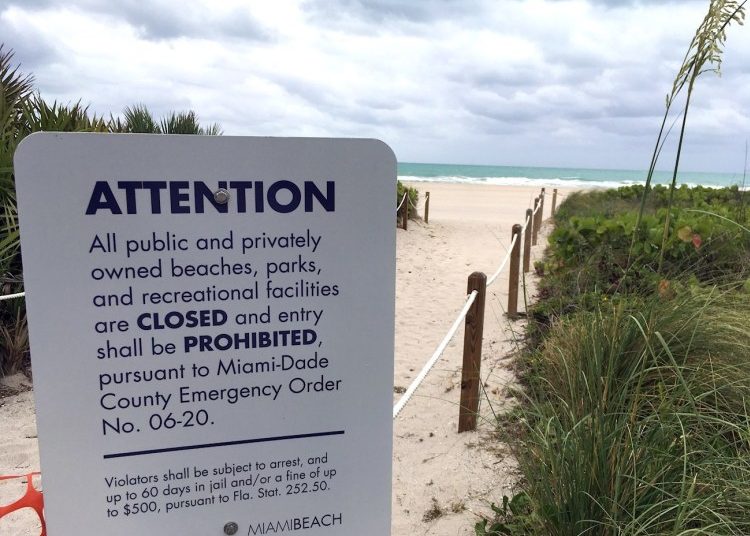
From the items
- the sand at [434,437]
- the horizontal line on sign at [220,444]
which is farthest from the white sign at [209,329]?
the sand at [434,437]

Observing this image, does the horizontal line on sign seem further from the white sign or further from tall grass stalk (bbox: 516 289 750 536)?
tall grass stalk (bbox: 516 289 750 536)

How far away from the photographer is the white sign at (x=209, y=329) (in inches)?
59.7

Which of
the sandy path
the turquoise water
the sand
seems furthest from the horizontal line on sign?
the turquoise water

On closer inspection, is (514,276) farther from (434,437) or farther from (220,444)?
(220,444)

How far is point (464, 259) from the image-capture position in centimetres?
1178

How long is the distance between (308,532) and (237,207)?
102 centimetres

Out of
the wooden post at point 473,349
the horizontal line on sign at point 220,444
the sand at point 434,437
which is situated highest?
the horizontal line on sign at point 220,444

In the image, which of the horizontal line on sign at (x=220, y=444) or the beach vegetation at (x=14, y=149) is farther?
the beach vegetation at (x=14, y=149)

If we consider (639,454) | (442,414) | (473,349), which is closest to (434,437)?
(442,414)

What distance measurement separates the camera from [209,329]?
163 cm

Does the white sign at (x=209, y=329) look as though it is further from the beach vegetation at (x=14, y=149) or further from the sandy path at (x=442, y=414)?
the beach vegetation at (x=14, y=149)

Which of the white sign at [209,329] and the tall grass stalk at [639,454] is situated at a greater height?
the white sign at [209,329]

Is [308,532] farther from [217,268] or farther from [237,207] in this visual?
[237,207]

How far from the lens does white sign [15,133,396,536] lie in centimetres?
152
